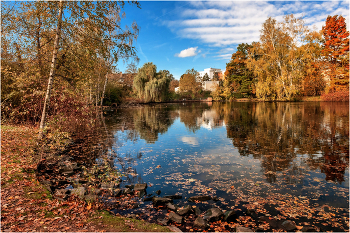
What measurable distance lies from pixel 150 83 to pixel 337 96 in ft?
135

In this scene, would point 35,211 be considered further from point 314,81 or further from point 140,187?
point 314,81

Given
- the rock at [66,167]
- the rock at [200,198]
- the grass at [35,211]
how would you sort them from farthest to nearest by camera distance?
the rock at [66,167], the rock at [200,198], the grass at [35,211]

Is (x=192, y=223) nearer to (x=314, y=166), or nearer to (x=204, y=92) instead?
(x=314, y=166)

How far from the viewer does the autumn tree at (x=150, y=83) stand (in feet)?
172

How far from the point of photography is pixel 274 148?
10.9 meters

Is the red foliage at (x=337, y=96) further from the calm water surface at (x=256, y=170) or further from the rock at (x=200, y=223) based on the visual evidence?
the rock at (x=200, y=223)

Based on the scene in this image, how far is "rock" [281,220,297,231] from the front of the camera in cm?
445

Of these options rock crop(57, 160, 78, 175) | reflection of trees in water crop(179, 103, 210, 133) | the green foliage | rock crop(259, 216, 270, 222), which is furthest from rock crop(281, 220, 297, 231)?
the green foliage

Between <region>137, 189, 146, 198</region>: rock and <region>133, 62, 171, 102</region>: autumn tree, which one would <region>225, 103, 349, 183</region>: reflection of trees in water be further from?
<region>133, 62, 171, 102</region>: autumn tree

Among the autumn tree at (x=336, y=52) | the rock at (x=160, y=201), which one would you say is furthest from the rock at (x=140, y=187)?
the autumn tree at (x=336, y=52)

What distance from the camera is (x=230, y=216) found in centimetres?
491

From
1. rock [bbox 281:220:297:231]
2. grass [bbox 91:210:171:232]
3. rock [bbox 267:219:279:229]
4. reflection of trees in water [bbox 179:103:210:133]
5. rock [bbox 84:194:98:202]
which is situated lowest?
rock [bbox 267:219:279:229]

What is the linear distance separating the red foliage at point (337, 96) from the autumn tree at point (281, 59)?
5530 millimetres

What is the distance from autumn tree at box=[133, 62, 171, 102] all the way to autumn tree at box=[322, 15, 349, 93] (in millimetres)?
37238
